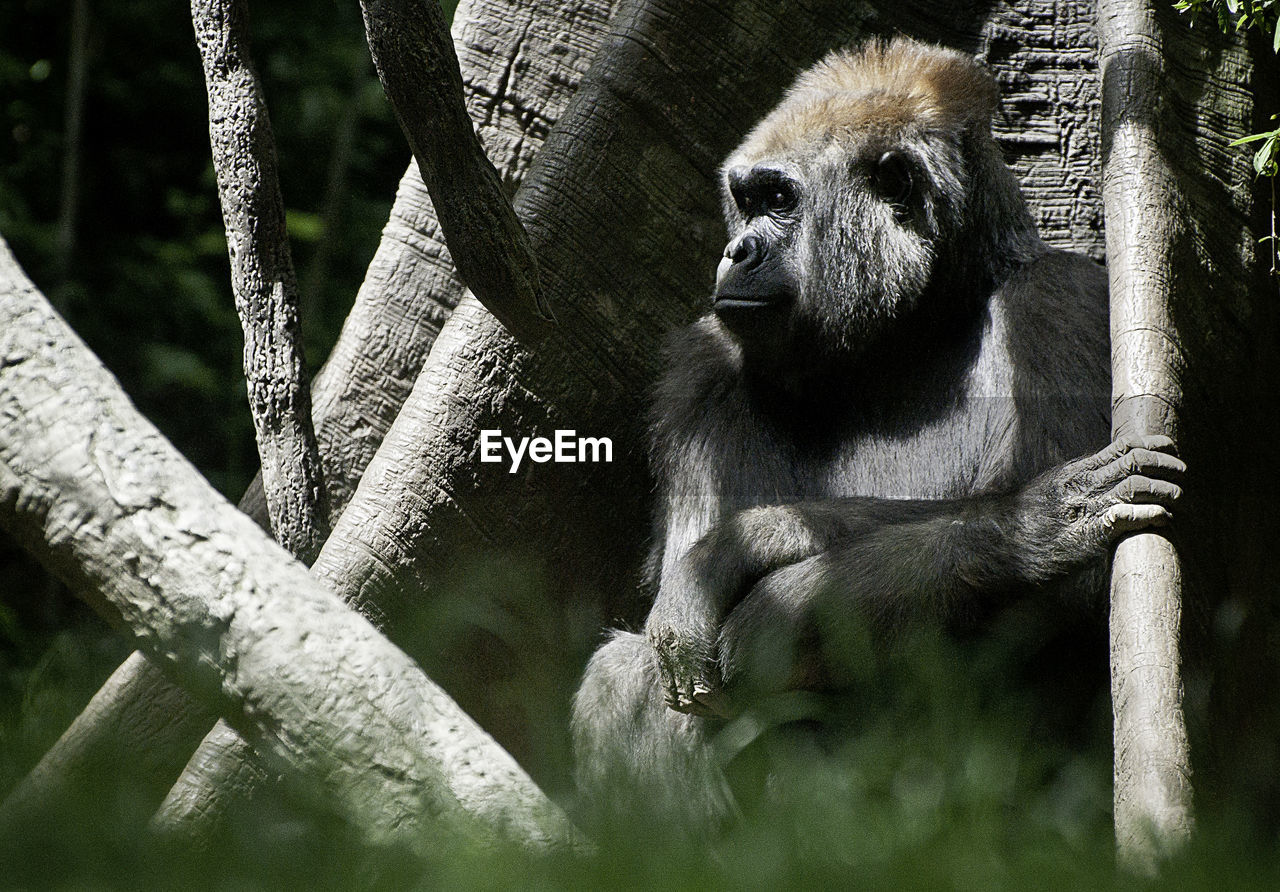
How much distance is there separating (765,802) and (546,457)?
1.15 metres

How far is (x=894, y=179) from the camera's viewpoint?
3.33 m

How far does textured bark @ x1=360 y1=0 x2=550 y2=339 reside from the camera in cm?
248

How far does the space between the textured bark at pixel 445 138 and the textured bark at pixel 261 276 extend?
804 mm

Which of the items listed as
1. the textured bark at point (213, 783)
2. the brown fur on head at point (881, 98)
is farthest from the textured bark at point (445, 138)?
the textured bark at point (213, 783)

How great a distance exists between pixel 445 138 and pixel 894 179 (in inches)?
49.8

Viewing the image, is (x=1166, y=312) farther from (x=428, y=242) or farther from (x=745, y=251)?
(x=428, y=242)

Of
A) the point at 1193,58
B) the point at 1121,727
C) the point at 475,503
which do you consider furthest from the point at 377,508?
the point at 1193,58

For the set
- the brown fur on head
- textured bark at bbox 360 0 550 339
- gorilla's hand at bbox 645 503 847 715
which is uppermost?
the brown fur on head

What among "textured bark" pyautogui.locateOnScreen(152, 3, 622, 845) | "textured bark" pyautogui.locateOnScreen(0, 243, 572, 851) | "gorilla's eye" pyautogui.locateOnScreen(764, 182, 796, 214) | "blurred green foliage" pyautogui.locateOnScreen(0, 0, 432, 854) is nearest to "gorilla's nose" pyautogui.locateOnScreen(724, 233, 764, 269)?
"gorilla's eye" pyautogui.locateOnScreen(764, 182, 796, 214)

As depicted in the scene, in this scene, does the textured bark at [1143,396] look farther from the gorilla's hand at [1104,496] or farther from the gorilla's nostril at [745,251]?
the gorilla's nostril at [745,251]

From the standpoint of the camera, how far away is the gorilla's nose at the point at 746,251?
3309mm

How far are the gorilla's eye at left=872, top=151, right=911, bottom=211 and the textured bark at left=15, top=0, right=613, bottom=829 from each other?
4.06ft

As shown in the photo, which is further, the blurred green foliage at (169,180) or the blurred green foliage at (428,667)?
the blurred green foliage at (169,180)

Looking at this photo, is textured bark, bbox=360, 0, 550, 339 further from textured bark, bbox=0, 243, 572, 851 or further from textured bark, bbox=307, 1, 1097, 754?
textured bark, bbox=307, 1, 1097, 754
